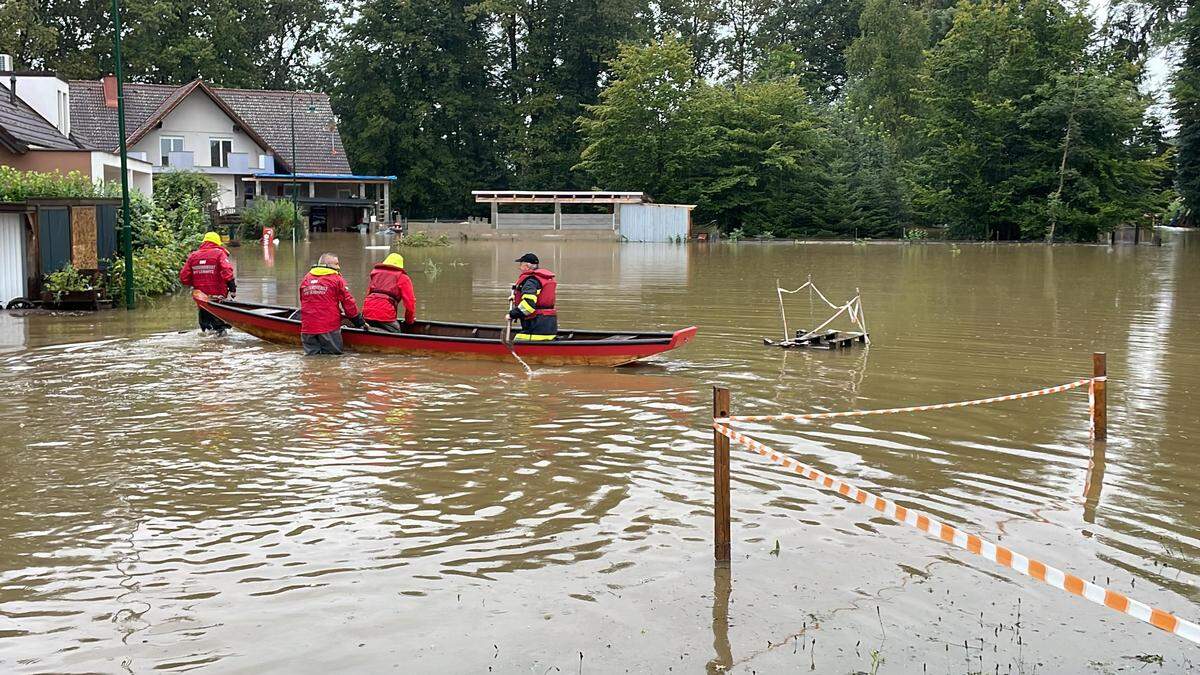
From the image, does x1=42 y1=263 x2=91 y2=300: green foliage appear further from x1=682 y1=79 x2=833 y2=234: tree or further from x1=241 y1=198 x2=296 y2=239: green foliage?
x1=682 y1=79 x2=833 y2=234: tree

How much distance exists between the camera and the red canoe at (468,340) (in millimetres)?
14102

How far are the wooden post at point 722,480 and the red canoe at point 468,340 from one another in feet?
23.1

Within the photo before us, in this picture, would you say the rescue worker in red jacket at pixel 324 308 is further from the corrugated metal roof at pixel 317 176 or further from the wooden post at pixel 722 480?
the corrugated metal roof at pixel 317 176

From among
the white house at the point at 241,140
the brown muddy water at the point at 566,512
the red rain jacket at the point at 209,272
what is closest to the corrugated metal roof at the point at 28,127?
the red rain jacket at the point at 209,272

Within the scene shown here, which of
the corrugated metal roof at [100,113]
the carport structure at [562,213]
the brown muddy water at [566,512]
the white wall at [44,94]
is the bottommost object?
the brown muddy water at [566,512]

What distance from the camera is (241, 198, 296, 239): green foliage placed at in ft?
163

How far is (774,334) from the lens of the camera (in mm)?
18375

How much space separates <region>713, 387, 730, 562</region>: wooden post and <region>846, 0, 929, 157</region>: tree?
64845mm

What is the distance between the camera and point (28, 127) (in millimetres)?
30969

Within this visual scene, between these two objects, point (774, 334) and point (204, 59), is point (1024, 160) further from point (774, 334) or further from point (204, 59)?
point (204, 59)

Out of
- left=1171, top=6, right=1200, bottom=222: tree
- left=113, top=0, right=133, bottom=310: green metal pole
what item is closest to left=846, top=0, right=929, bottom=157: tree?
left=1171, top=6, right=1200, bottom=222: tree

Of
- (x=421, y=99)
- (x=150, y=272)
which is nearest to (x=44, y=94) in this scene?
(x=150, y=272)

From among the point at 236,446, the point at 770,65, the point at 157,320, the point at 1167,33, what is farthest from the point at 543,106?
the point at 236,446

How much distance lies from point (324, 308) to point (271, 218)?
3668 cm
